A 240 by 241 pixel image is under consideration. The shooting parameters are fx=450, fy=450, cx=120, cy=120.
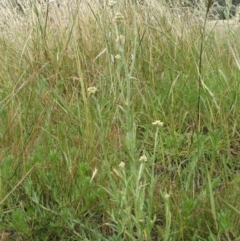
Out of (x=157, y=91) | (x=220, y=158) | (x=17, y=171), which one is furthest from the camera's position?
(x=157, y=91)

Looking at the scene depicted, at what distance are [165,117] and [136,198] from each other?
2.78ft

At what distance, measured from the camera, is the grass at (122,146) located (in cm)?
126

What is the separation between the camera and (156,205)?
55.2 inches

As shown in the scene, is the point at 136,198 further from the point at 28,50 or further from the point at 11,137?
the point at 28,50

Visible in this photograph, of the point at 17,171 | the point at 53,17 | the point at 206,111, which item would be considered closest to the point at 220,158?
the point at 206,111

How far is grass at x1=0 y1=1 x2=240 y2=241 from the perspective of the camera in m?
1.26

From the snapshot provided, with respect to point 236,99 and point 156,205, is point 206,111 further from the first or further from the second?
point 156,205

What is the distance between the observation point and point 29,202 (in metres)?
1.46

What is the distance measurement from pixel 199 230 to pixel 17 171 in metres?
0.65

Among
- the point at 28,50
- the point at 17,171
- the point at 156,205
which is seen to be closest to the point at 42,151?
the point at 17,171

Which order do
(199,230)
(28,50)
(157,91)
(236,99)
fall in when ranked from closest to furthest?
(199,230), (236,99), (157,91), (28,50)

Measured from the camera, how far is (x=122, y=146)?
1.66 m

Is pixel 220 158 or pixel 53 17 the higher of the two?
pixel 53 17

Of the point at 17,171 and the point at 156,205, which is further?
the point at 17,171
